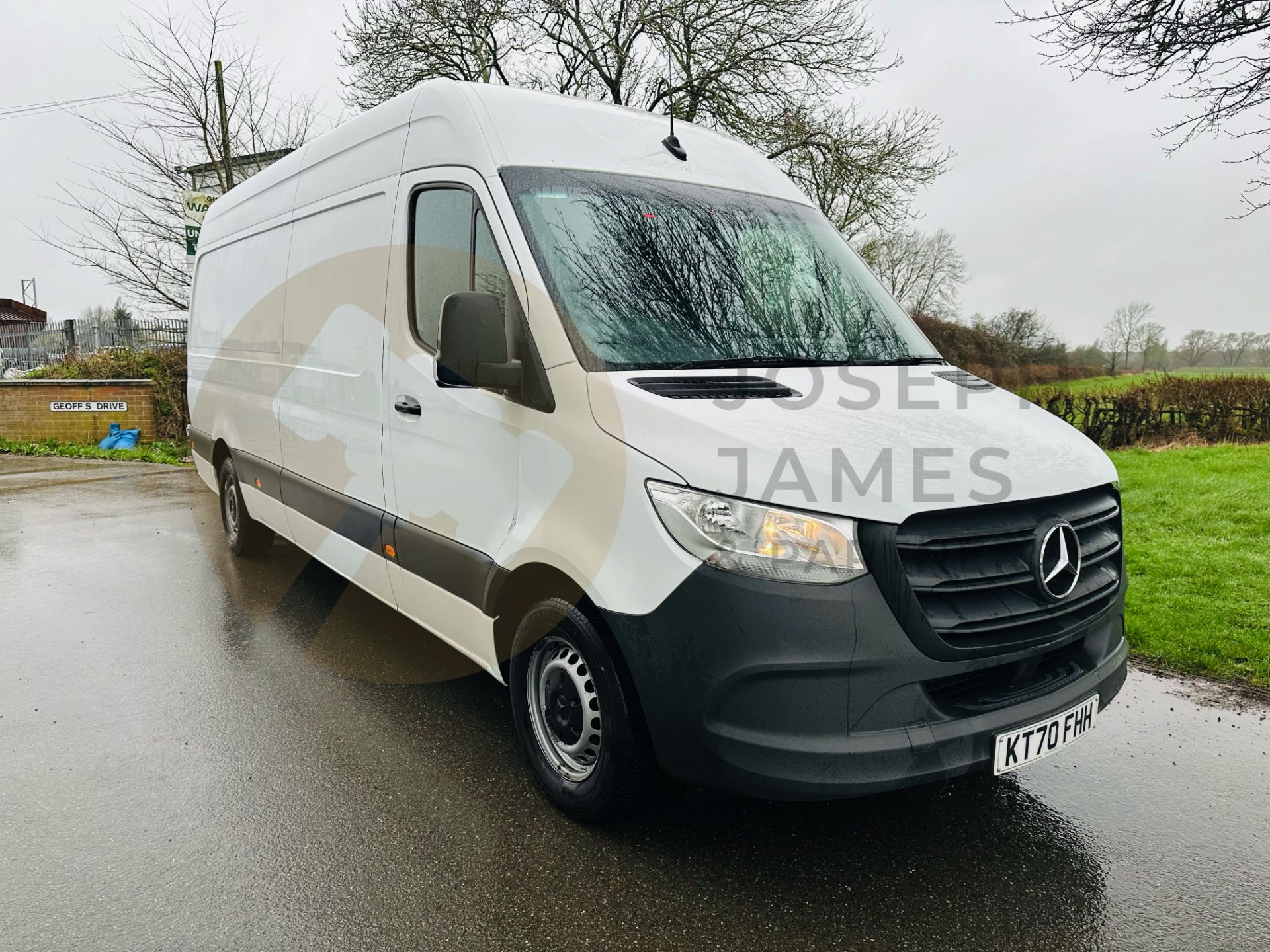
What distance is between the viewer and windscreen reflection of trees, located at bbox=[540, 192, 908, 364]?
3.16 meters

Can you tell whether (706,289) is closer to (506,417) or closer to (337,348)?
(506,417)

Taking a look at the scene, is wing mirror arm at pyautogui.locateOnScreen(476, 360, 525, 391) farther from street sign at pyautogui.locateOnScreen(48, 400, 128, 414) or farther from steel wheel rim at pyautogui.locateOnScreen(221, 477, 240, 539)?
street sign at pyautogui.locateOnScreen(48, 400, 128, 414)

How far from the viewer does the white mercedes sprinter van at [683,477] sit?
2562 millimetres

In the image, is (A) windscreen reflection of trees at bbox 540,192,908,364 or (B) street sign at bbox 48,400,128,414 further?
(B) street sign at bbox 48,400,128,414

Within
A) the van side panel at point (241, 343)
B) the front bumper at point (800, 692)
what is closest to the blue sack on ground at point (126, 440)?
the van side panel at point (241, 343)

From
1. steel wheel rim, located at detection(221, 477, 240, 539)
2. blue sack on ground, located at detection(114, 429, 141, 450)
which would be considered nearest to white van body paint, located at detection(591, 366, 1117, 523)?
steel wheel rim, located at detection(221, 477, 240, 539)

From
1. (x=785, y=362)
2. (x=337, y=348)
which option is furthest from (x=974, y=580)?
(x=337, y=348)

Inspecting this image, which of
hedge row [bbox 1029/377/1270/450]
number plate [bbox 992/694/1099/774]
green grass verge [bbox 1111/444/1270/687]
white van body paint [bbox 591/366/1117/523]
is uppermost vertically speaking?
white van body paint [bbox 591/366/1117/523]

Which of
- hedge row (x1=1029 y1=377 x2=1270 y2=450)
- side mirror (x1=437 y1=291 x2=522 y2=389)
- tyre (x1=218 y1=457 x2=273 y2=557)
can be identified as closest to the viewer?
side mirror (x1=437 y1=291 x2=522 y2=389)

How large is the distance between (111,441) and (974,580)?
16.6 metres

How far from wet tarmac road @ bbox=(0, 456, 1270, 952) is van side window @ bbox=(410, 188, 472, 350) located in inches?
70.0

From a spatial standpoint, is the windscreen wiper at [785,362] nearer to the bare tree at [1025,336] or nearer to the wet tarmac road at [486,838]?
the wet tarmac road at [486,838]

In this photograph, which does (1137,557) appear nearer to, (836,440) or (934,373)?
(934,373)

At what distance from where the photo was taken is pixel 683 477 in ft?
8.59
